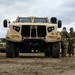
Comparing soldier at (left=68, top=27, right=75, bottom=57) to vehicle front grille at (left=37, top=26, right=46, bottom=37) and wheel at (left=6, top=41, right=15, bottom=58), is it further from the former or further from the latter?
wheel at (left=6, top=41, right=15, bottom=58)

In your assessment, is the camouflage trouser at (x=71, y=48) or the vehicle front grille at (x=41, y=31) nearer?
the vehicle front grille at (x=41, y=31)

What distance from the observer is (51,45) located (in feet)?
57.9

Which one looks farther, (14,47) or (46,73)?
(14,47)

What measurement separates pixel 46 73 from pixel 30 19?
9608 mm

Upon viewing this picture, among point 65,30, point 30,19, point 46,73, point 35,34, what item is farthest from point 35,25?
point 46,73

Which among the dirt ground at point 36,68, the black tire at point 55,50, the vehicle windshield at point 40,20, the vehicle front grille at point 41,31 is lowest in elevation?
the dirt ground at point 36,68

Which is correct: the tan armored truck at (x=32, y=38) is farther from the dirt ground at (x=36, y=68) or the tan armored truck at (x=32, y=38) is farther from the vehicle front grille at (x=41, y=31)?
the dirt ground at (x=36, y=68)

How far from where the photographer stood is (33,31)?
1738cm

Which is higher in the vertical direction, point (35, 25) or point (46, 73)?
point (35, 25)

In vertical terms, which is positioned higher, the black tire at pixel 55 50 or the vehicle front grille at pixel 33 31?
the vehicle front grille at pixel 33 31

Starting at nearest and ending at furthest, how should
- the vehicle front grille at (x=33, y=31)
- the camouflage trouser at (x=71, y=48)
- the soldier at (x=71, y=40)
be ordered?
1. the vehicle front grille at (x=33, y=31)
2. the soldier at (x=71, y=40)
3. the camouflage trouser at (x=71, y=48)

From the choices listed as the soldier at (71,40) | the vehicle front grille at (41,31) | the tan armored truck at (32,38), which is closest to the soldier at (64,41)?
the soldier at (71,40)

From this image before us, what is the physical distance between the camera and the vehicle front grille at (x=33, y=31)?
17297mm

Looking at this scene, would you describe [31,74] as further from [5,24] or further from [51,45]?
[5,24]
